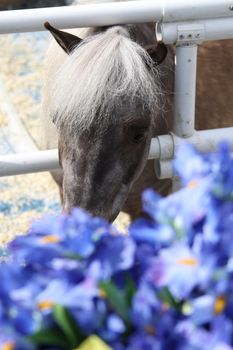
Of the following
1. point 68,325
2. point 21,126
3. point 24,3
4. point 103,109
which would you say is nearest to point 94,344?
point 68,325

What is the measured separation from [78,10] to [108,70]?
0.14 m

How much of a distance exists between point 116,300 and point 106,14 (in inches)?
31.3

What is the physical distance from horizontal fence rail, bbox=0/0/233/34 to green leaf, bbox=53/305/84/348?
0.78 metres

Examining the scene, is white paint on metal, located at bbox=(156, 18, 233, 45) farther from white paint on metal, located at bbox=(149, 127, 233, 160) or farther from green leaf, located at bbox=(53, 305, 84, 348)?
green leaf, located at bbox=(53, 305, 84, 348)

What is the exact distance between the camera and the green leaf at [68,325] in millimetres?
432

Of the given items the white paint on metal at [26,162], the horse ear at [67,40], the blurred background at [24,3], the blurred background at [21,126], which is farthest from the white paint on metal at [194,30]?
the blurred background at [24,3]

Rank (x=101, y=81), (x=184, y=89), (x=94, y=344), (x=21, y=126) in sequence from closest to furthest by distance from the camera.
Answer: (x=94, y=344) < (x=101, y=81) < (x=184, y=89) < (x=21, y=126)

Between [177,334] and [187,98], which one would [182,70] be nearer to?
[187,98]

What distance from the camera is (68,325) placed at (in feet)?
1.42

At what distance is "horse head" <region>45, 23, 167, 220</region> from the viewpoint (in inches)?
42.4

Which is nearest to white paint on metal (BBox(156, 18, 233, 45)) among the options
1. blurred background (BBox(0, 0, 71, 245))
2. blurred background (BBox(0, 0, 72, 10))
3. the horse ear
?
the horse ear

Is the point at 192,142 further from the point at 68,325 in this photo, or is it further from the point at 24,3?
the point at 24,3

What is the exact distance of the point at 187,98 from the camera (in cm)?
124

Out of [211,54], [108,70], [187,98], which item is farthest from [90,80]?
[211,54]
